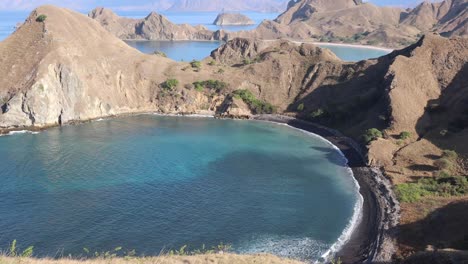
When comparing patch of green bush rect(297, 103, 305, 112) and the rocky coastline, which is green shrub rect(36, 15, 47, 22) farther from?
the rocky coastline

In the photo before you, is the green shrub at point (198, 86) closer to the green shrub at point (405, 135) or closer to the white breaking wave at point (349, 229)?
the green shrub at point (405, 135)

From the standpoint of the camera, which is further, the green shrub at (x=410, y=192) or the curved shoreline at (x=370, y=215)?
the green shrub at (x=410, y=192)

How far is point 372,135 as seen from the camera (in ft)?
231

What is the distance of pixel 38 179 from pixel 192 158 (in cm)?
2253

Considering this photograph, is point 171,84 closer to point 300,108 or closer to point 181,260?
point 300,108

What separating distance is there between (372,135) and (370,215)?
23286 millimetres

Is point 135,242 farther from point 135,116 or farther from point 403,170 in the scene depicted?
point 135,116

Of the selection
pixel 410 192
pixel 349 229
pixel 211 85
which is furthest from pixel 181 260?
pixel 211 85

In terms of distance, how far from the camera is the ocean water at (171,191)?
43.6m

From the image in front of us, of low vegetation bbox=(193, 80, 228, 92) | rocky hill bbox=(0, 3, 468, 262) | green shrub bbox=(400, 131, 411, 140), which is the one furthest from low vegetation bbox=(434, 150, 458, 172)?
low vegetation bbox=(193, 80, 228, 92)

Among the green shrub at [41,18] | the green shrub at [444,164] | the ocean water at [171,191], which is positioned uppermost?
the green shrub at [41,18]

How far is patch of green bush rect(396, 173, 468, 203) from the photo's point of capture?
5259 cm

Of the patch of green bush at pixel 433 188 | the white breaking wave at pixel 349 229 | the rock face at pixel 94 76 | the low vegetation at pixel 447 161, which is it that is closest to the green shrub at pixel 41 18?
the rock face at pixel 94 76

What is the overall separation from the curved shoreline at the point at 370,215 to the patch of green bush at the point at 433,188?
1485 mm
